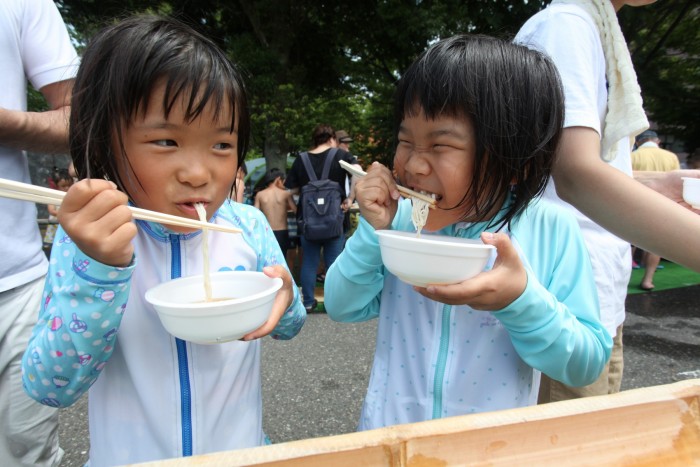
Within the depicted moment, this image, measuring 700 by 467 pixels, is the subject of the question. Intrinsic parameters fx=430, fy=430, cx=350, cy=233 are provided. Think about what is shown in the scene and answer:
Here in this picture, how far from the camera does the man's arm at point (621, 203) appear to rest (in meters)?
1.01

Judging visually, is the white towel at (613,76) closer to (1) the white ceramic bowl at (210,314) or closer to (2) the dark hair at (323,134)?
(1) the white ceramic bowl at (210,314)

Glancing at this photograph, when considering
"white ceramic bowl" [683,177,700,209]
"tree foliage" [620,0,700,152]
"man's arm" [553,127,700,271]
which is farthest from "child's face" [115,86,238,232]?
"tree foliage" [620,0,700,152]

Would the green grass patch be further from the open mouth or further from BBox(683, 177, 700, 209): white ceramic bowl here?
the open mouth

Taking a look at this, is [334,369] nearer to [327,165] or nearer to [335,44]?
[327,165]

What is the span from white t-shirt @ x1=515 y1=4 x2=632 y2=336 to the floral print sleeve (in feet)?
3.95

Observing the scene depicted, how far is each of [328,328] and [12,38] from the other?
3593 mm

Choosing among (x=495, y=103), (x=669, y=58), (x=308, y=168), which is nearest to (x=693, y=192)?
(x=495, y=103)

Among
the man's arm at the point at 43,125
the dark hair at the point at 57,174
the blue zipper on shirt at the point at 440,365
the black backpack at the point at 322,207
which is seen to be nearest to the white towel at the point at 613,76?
the blue zipper on shirt at the point at 440,365

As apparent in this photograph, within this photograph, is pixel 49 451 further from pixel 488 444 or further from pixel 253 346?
pixel 488 444

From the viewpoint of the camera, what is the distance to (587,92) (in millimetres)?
1205

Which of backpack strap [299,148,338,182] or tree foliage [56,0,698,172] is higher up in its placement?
tree foliage [56,0,698,172]

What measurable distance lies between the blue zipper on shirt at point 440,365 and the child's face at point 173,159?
686 mm

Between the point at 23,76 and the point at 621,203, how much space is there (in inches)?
70.7

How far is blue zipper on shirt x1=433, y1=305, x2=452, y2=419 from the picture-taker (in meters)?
1.15
